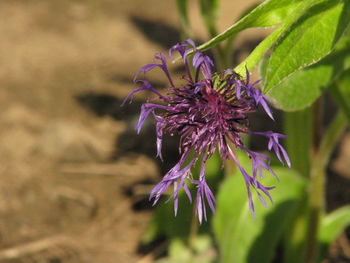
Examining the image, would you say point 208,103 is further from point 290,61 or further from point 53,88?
point 53,88

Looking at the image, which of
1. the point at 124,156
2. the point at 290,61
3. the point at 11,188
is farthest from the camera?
the point at 124,156

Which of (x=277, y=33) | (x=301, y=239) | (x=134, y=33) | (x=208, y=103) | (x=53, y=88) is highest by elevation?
(x=134, y=33)

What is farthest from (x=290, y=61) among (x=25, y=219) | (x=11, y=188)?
(x=11, y=188)

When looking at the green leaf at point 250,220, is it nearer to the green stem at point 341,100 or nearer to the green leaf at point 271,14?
the green stem at point 341,100

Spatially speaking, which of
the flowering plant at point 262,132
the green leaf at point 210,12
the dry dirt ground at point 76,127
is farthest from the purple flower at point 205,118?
the dry dirt ground at point 76,127

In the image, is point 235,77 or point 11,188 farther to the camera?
point 11,188

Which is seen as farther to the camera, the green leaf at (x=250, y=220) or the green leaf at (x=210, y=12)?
the green leaf at (x=210, y=12)

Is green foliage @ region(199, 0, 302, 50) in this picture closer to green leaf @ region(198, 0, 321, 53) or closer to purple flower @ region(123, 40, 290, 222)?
green leaf @ region(198, 0, 321, 53)
